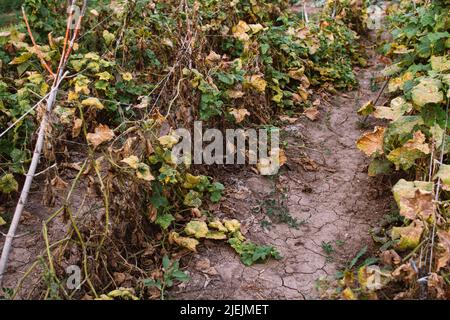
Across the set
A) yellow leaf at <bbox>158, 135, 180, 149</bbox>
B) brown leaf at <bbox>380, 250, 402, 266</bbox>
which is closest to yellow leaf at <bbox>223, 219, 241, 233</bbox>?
yellow leaf at <bbox>158, 135, 180, 149</bbox>

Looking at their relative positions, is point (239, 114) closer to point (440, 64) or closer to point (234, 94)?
point (234, 94)

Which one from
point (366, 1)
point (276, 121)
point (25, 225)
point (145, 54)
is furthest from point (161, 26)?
point (366, 1)

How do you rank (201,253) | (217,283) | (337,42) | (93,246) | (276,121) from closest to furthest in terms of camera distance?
(93,246)
(217,283)
(201,253)
(276,121)
(337,42)

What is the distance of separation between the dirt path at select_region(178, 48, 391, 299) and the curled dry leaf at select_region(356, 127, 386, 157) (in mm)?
285

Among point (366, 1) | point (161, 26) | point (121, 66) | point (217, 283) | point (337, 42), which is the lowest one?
point (217, 283)

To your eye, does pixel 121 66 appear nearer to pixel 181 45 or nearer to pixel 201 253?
pixel 181 45

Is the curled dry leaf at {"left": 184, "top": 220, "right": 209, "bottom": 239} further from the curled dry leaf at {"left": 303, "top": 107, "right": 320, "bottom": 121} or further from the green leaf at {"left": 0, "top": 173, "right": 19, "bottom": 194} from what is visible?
the curled dry leaf at {"left": 303, "top": 107, "right": 320, "bottom": 121}

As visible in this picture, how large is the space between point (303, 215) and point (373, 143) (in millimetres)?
684

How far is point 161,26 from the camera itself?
378cm

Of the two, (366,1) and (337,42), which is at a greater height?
(366,1)

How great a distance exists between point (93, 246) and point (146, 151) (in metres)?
0.58

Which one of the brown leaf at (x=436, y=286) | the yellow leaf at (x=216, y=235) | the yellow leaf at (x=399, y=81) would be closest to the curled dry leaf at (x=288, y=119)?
the yellow leaf at (x=399, y=81)

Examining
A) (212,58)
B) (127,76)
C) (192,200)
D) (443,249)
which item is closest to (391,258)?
(443,249)

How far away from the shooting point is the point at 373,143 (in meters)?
3.28
